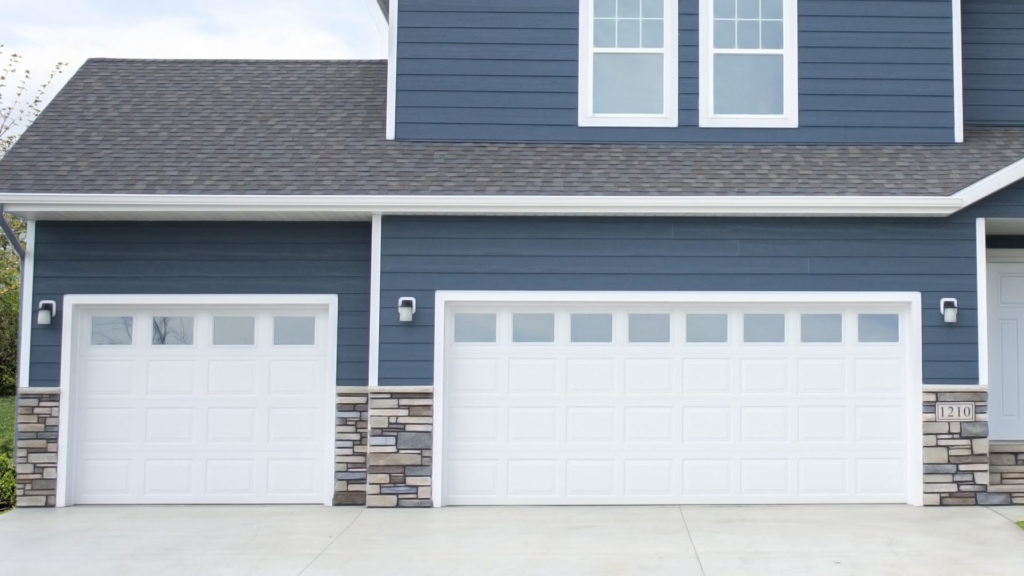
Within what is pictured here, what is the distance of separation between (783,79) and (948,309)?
2771 mm

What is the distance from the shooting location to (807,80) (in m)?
9.85

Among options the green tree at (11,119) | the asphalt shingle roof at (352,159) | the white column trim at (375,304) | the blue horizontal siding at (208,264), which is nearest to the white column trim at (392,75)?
the asphalt shingle roof at (352,159)

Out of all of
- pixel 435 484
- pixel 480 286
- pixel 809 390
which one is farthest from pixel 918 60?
pixel 435 484

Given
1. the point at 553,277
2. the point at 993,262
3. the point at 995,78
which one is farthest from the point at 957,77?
the point at 553,277

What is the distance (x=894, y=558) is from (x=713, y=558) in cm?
128

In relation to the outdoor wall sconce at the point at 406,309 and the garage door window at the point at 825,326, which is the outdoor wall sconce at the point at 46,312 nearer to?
the outdoor wall sconce at the point at 406,309

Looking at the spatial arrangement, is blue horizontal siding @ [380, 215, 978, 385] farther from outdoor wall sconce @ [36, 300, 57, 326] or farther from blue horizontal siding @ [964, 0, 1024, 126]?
outdoor wall sconce @ [36, 300, 57, 326]

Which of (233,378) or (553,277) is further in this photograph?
(233,378)

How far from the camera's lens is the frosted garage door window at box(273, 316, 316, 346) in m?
9.52

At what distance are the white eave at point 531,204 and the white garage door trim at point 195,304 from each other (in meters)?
0.89

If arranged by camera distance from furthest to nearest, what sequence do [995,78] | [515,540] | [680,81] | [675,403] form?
[995,78] → [680,81] → [675,403] → [515,540]

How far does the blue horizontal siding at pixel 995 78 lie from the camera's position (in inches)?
406

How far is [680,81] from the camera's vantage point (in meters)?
9.84

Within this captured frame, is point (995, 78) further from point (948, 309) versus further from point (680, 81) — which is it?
point (680, 81)
